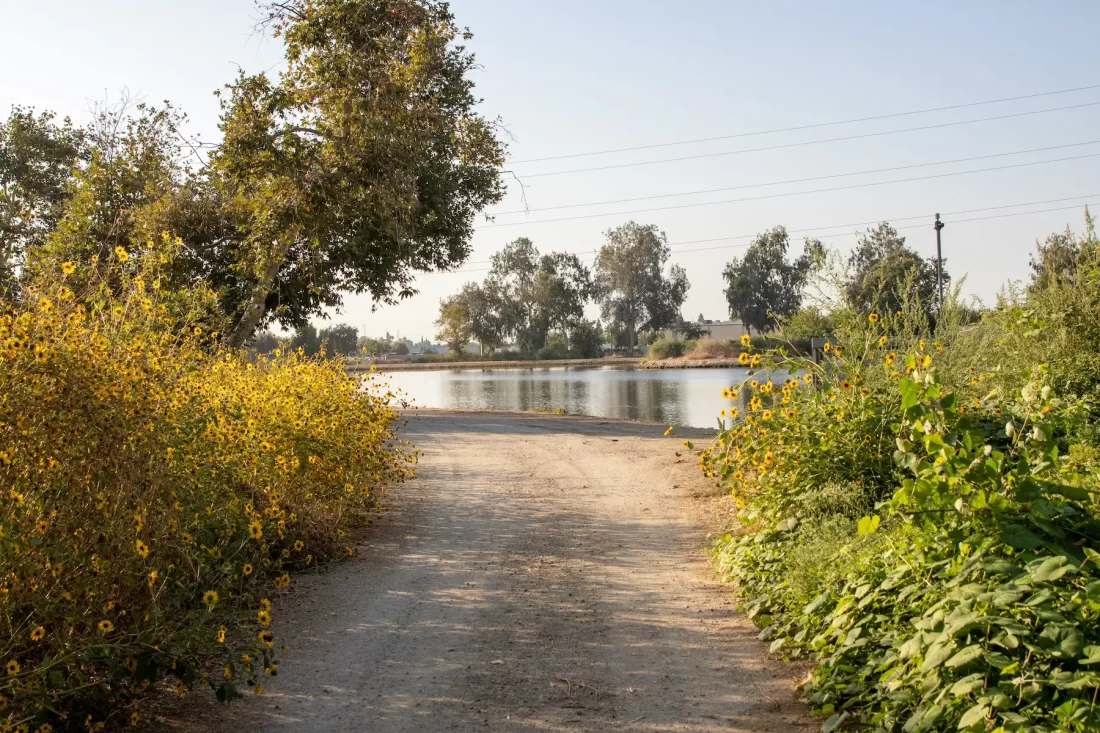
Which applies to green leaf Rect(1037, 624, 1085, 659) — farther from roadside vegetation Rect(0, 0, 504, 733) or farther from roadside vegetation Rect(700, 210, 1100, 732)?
roadside vegetation Rect(0, 0, 504, 733)

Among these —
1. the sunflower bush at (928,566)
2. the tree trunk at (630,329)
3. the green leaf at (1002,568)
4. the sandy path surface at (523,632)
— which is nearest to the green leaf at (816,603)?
the sunflower bush at (928,566)

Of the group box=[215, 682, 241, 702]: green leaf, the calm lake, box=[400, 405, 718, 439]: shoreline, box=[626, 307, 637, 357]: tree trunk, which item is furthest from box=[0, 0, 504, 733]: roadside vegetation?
box=[626, 307, 637, 357]: tree trunk

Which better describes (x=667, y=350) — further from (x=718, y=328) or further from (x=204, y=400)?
(x=204, y=400)

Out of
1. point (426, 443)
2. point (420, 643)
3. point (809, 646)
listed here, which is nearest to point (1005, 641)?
point (809, 646)

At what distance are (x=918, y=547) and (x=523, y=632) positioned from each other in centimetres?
226

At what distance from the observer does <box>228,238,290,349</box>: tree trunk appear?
14.9 m

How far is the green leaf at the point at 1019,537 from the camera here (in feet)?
11.7

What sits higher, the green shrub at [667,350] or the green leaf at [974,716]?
the green shrub at [667,350]

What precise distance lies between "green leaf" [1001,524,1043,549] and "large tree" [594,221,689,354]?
98.4 meters

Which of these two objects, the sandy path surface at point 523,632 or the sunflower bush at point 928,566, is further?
the sandy path surface at point 523,632

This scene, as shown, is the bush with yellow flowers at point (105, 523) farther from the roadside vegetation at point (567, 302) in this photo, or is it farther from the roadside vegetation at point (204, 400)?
the roadside vegetation at point (567, 302)

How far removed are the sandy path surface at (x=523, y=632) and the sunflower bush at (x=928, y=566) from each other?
1.09 ft

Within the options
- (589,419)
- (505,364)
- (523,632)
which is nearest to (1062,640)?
(523,632)

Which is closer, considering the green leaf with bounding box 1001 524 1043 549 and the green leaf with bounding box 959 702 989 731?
the green leaf with bounding box 959 702 989 731
